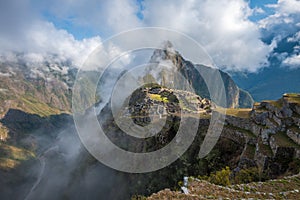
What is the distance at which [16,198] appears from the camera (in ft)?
619

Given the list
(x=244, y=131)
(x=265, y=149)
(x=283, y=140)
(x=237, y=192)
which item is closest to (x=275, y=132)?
(x=283, y=140)

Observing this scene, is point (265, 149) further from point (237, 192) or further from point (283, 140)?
point (237, 192)

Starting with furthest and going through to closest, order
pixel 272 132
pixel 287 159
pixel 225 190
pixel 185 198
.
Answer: pixel 272 132
pixel 287 159
pixel 225 190
pixel 185 198

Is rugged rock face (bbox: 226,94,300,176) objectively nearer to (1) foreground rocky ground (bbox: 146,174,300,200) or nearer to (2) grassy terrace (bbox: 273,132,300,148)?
(2) grassy terrace (bbox: 273,132,300,148)

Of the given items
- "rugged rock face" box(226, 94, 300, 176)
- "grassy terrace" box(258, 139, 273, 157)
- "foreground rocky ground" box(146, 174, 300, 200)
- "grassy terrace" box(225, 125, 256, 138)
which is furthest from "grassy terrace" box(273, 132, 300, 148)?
"foreground rocky ground" box(146, 174, 300, 200)

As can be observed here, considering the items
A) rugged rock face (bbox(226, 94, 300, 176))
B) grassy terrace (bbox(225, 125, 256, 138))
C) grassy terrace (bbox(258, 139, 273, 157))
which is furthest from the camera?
grassy terrace (bbox(225, 125, 256, 138))

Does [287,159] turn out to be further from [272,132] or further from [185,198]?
[185,198]

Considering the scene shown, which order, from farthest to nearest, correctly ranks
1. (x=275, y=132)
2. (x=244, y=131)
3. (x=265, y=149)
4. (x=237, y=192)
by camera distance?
(x=244, y=131) < (x=275, y=132) < (x=265, y=149) < (x=237, y=192)

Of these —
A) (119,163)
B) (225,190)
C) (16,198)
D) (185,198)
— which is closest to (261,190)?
(225,190)

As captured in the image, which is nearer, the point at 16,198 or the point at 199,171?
the point at 199,171

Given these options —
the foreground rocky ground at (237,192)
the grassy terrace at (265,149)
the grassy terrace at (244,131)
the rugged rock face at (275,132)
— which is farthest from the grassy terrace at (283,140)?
the foreground rocky ground at (237,192)

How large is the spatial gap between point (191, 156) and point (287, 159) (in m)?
20.5

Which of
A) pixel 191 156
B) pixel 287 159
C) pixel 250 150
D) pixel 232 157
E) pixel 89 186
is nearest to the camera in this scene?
pixel 287 159

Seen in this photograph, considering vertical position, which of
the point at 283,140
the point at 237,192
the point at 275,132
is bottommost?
the point at 237,192
